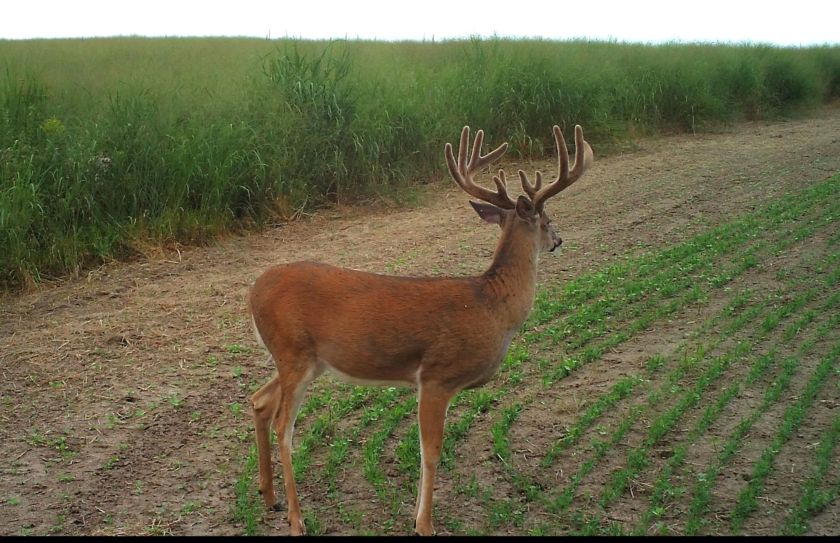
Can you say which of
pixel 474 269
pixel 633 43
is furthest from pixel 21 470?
pixel 633 43

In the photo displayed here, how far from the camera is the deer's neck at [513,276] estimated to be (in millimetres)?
4918

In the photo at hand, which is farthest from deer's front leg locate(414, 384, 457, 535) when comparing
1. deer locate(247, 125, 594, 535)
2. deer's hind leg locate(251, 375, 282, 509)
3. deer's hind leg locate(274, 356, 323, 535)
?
deer's hind leg locate(251, 375, 282, 509)

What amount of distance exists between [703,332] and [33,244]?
613 cm

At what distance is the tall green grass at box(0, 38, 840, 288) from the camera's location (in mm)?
9445

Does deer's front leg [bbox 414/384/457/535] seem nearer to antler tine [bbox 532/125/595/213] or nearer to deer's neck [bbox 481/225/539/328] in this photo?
deer's neck [bbox 481/225/539/328]

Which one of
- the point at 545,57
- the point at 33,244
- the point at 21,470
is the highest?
the point at 545,57

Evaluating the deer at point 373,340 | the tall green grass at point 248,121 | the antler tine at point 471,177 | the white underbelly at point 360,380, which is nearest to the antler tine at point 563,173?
the antler tine at point 471,177

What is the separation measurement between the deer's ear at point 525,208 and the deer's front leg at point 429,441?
4.04 ft

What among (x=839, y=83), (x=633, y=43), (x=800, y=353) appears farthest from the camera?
(x=839, y=83)

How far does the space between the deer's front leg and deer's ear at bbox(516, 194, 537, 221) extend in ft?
4.04

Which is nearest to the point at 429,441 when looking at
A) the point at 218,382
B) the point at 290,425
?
the point at 290,425

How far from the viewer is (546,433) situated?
218 inches

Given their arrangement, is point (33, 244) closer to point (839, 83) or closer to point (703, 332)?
point (703, 332)

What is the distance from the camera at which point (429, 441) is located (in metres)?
4.52
